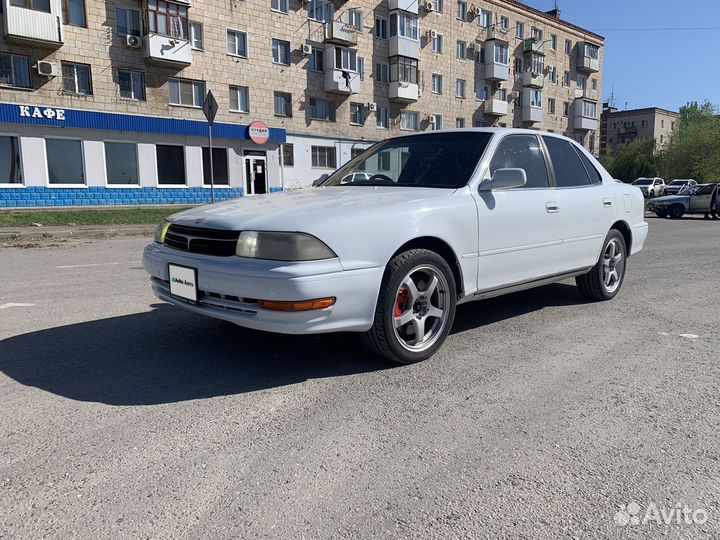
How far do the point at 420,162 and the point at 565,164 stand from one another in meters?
1.50

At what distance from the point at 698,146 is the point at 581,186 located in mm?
56651

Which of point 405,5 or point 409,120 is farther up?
point 405,5

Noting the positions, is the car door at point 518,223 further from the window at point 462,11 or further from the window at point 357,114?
the window at point 462,11

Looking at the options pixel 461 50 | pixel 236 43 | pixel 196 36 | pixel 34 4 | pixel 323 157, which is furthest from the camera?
pixel 461 50

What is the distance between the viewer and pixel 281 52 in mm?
29422

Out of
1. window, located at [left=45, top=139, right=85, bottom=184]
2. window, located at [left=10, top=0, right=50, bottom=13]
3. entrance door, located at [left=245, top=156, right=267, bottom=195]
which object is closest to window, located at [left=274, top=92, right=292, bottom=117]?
entrance door, located at [left=245, top=156, right=267, bottom=195]

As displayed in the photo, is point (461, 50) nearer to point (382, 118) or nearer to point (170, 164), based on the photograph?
point (382, 118)

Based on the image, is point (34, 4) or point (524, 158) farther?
point (34, 4)

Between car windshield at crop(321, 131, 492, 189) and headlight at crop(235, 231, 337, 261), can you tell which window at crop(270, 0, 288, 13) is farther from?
headlight at crop(235, 231, 337, 261)

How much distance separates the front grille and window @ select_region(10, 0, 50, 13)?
75.5 feet

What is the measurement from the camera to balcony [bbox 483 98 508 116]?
134 feet

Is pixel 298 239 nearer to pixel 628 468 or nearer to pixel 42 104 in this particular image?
pixel 628 468

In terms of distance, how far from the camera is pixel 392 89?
34.1 metres

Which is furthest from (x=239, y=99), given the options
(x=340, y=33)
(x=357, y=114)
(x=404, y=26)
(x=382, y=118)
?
(x=404, y=26)
